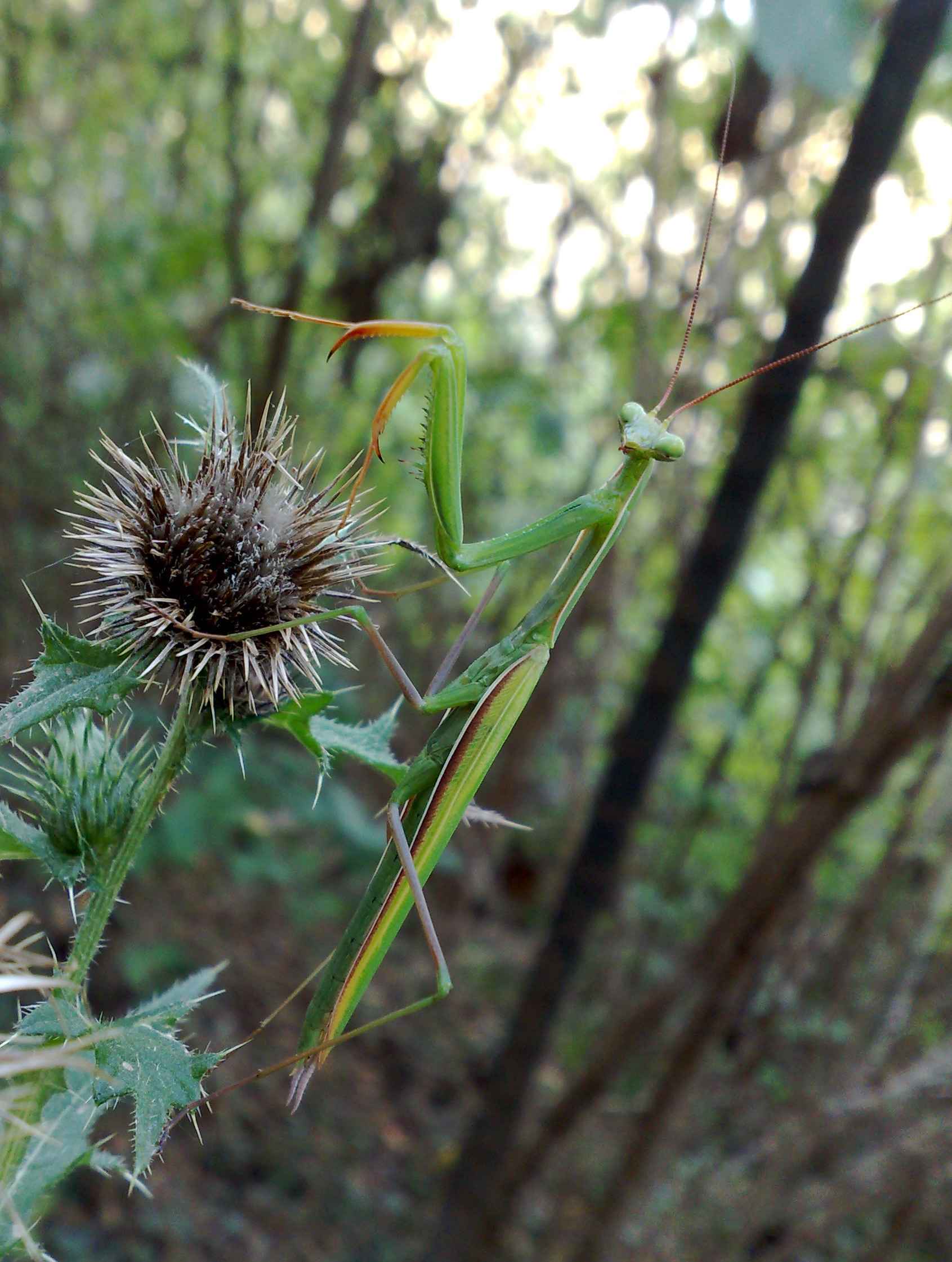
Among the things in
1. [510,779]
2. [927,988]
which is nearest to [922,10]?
[927,988]

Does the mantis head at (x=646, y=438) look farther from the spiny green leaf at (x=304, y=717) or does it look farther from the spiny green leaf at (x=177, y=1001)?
the spiny green leaf at (x=177, y=1001)

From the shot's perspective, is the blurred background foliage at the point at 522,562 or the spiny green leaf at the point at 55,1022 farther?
the blurred background foliage at the point at 522,562

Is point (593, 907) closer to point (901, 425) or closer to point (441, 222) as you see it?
point (901, 425)

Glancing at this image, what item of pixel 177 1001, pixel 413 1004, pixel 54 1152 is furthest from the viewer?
pixel 413 1004

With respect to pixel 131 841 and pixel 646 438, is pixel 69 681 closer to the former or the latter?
pixel 131 841

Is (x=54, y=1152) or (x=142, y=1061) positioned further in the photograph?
(x=54, y=1152)

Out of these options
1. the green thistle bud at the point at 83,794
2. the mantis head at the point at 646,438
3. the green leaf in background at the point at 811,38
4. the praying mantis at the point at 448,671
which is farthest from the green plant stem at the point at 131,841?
the green leaf in background at the point at 811,38

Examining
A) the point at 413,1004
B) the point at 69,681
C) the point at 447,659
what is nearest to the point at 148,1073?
the point at 69,681

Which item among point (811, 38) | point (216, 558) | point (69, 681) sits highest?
point (811, 38)
